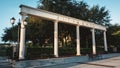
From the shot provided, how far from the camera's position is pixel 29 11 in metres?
16.2

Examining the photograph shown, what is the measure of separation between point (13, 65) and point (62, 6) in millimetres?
16815

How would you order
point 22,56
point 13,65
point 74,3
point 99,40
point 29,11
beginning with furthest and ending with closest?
point 99,40
point 74,3
point 29,11
point 22,56
point 13,65

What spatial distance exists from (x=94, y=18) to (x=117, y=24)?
26.2ft

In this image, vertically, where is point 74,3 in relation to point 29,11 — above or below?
above

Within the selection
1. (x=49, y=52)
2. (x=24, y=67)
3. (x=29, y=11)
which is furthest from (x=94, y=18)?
(x=24, y=67)

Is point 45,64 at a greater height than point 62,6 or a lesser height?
lesser

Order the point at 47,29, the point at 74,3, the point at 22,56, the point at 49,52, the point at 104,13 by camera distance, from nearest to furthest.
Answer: the point at 22,56 → the point at 49,52 → the point at 47,29 → the point at 74,3 → the point at 104,13

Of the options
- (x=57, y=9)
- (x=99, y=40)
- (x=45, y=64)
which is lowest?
(x=45, y=64)

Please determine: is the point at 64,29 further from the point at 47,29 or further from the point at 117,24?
the point at 117,24

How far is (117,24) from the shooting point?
1764 inches

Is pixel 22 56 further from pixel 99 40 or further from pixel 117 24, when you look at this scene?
pixel 117 24

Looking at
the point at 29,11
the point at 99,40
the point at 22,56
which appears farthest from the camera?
the point at 99,40

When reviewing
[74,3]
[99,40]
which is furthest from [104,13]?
[74,3]

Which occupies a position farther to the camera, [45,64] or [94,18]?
[94,18]
